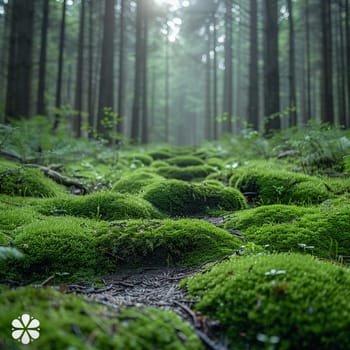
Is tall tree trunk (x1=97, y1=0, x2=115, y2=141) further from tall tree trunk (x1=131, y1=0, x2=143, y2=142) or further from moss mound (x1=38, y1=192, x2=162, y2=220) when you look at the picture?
moss mound (x1=38, y1=192, x2=162, y2=220)

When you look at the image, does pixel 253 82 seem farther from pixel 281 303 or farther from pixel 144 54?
pixel 281 303

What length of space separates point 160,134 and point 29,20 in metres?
35.4

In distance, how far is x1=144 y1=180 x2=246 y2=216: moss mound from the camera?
192 inches

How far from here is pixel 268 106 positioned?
37.2ft

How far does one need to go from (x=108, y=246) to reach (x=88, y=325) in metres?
1.62

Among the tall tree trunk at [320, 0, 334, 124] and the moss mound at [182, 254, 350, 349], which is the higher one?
the tall tree trunk at [320, 0, 334, 124]

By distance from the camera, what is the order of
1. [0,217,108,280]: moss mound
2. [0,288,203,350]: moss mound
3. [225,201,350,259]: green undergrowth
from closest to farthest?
[0,288,203,350]: moss mound, [0,217,108,280]: moss mound, [225,201,350,259]: green undergrowth

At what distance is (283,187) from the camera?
4.93 metres

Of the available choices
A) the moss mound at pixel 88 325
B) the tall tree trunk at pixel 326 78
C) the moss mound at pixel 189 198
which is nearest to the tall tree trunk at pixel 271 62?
the tall tree trunk at pixel 326 78

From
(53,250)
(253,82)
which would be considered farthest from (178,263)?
(253,82)

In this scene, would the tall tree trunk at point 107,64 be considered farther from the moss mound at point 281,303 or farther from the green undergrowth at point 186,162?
the moss mound at point 281,303

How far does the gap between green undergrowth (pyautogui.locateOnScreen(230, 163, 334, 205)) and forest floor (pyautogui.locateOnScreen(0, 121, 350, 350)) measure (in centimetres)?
2

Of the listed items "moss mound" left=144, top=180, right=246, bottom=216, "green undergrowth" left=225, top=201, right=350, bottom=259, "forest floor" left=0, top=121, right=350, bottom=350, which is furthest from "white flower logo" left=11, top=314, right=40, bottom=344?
"moss mound" left=144, top=180, right=246, bottom=216

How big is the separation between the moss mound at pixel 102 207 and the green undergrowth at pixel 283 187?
6.21 ft
